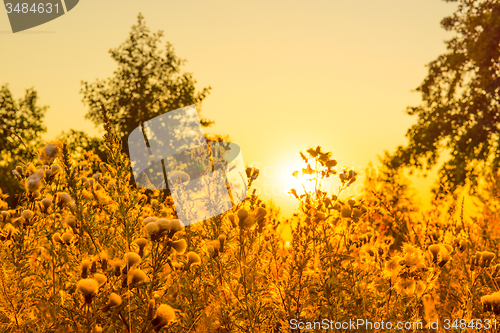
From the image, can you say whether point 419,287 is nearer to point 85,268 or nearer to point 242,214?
point 242,214

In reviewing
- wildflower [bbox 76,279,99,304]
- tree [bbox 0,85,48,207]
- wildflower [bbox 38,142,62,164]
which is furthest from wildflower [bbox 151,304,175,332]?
tree [bbox 0,85,48,207]

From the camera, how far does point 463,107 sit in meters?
17.9

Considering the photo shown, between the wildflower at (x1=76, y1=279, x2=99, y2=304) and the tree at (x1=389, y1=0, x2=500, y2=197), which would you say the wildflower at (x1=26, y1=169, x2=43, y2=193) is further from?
the tree at (x1=389, y1=0, x2=500, y2=197)

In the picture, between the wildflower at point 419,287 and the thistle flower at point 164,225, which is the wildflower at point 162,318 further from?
the wildflower at point 419,287

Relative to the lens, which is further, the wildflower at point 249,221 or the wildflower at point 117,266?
the wildflower at point 249,221

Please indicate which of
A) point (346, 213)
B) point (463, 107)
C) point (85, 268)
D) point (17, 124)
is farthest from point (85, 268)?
point (17, 124)

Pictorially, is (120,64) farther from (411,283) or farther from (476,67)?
(411,283)

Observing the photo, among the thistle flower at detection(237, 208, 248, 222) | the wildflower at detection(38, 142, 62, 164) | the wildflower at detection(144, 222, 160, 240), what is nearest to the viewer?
the wildflower at detection(144, 222, 160, 240)

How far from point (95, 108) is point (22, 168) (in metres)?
23.2

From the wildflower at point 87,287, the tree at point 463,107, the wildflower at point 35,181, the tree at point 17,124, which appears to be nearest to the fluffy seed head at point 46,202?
the wildflower at point 35,181

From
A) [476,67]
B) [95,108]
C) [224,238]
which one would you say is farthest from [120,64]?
[224,238]

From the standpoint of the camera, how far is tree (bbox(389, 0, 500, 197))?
1641 cm

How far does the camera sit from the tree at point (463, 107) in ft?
53.8

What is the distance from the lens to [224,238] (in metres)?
2.23
